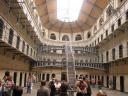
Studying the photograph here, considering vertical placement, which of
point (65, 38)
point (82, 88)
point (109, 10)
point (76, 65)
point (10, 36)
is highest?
point (109, 10)

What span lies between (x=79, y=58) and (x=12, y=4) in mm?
26148

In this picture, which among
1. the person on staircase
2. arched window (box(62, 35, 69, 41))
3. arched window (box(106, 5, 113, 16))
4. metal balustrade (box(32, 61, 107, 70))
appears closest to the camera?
the person on staircase

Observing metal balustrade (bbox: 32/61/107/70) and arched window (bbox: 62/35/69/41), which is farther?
arched window (bbox: 62/35/69/41)

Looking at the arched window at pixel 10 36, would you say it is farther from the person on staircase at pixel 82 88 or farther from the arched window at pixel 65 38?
the arched window at pixel 65 38

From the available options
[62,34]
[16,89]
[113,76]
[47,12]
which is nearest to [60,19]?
[62,34]

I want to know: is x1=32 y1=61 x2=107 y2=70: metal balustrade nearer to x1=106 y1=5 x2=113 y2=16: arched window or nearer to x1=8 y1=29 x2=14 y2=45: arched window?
x1=106 y1=5 x2=113 y2=16: arched window

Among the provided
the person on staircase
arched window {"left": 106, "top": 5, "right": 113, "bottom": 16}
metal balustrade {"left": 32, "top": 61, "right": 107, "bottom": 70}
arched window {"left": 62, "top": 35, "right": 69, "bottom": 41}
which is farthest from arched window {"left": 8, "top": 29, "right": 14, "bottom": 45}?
arched window {"left": 62, "top": 35, "right": 69, "bottom": 41}

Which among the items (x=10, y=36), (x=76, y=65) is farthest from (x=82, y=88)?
(x=76, y=65)

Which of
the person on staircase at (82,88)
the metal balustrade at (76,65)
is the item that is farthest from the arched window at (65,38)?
the person on staircase at (82,88)

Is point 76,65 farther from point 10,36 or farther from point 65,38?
point 65,38

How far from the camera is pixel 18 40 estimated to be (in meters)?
19.7

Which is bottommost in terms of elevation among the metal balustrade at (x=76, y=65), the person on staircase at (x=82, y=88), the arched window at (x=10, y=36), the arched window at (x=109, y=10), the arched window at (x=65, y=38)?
the person on staircase at (x=82, y=88)

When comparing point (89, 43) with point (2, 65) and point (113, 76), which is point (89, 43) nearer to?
point (113, 76)

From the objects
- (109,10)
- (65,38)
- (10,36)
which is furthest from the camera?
(65,38)
